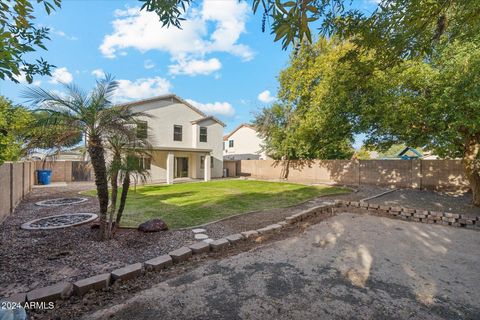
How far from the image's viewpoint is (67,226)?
5.54 m

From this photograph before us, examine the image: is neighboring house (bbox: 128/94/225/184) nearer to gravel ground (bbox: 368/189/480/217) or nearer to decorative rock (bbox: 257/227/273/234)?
decorative rock (bbox: 257/227/273/234)

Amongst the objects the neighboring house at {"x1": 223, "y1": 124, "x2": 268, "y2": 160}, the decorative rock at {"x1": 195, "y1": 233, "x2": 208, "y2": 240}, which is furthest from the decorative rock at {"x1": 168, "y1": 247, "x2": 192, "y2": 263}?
the neighboring house at {"x1": 223, "y1": 124, "x2": 268, "y2": 160}

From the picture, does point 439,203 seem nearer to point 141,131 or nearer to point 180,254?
point 180,254

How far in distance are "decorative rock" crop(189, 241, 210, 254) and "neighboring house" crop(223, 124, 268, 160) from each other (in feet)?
81.6

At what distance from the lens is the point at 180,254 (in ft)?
13.2

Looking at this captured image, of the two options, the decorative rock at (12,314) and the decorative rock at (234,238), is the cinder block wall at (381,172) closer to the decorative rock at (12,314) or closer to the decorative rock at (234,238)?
the decorative rock at (234,238)

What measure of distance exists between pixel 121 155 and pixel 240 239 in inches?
115

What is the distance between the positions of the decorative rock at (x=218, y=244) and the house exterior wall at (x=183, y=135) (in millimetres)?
13106

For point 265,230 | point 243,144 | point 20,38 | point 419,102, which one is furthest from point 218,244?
point 243,144

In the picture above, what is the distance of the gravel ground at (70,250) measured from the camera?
11.0ft

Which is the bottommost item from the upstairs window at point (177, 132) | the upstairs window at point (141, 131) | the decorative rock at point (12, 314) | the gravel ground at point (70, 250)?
the gravel ground at point (70, 250)

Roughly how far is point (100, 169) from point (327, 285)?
430cm

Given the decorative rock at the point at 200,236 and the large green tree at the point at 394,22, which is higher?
the large green tree at the point at 394,22

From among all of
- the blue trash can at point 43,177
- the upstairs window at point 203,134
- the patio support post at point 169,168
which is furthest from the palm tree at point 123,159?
the upstairs window at point 203,134
